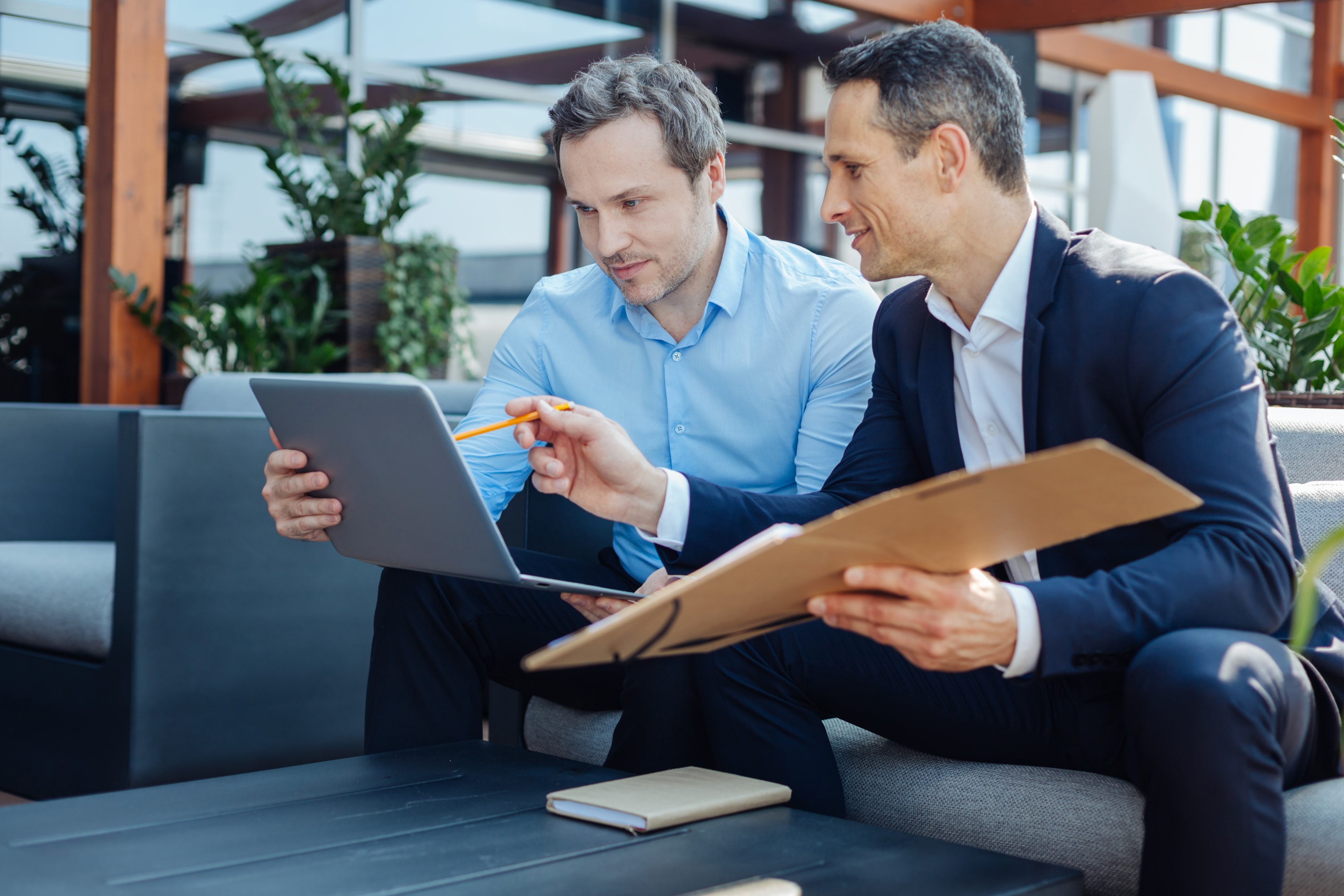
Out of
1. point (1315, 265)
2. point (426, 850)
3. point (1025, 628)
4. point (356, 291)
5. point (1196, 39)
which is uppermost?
point (1196, 39)

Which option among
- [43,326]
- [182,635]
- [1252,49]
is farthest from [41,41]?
[1252,49]

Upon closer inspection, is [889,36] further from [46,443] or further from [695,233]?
[46,443]

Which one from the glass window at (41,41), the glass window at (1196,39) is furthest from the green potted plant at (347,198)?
the glass window at (1196,39)

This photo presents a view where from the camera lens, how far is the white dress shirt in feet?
4.89

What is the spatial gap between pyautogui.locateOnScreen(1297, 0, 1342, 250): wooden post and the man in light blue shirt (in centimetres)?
877

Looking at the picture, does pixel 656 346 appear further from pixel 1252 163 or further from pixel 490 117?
pixel 1252 163

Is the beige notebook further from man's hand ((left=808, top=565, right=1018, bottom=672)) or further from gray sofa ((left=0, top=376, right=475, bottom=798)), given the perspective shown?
gray sofa ((left=0, top=376, right=475, bottom=798))

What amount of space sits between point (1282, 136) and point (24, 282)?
8910 mm

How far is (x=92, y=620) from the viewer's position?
2.27 meters

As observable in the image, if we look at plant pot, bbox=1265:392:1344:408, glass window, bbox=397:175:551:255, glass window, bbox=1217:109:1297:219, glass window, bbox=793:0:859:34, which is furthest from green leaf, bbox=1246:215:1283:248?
glass window, bbox=1217:109:1297:219

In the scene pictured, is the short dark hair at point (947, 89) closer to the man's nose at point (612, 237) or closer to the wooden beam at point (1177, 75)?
the man's nose at point (612, 237)

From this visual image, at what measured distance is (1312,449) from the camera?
69.0 inches

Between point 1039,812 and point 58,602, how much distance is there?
6.03 feet

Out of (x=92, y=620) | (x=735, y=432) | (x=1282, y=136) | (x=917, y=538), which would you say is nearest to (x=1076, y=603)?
(x=917, y=538)
